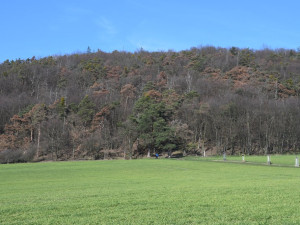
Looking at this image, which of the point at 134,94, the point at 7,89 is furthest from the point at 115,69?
the point at 7,89

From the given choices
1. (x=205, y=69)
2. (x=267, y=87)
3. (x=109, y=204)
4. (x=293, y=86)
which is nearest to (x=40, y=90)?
(x=205, y=69)

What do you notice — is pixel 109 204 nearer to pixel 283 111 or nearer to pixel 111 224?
pixel 111 224

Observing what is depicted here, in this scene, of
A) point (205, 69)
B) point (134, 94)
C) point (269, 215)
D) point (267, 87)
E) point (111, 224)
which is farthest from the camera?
point (205, 69)

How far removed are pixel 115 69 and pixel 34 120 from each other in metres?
45.0

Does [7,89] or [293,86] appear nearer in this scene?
[293,86]

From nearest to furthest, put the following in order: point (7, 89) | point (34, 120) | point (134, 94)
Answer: point (34, 120), point (134, 94), point (7, 89)

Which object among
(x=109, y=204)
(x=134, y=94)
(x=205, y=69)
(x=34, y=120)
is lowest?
(x=109, y=204)

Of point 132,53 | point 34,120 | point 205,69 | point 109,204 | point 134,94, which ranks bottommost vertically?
point 109,204

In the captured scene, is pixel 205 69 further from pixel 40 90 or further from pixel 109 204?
pixel 109 204

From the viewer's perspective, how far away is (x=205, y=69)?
10025cm

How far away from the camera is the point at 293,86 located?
8250cm

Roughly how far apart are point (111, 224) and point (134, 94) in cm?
7908

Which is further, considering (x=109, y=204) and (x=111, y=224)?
(x=109, y=204)

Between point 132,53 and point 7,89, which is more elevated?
point 132,53
